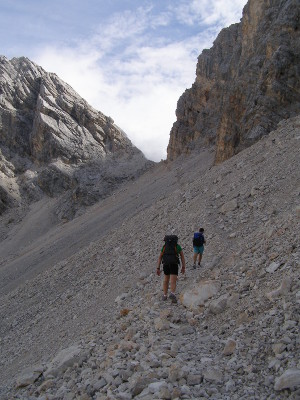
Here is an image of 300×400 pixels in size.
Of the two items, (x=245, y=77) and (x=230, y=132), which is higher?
(x=245, y=77)

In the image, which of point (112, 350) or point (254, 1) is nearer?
point (112, 350)

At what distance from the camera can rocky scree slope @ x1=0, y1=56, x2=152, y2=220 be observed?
63.3 meters

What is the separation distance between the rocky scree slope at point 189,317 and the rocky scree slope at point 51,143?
42.3m

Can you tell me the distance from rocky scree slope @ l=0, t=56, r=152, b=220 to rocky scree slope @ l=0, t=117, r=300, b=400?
42347 millimetres

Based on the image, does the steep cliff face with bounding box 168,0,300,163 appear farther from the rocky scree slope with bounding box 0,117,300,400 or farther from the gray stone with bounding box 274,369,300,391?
the gray stone with bounding box 274,369,300,391

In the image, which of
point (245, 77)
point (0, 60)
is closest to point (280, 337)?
point (245, 77)

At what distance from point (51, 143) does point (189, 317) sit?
63239mm

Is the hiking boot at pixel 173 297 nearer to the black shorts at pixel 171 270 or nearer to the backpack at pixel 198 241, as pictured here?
the black shorts at pixel 171 270

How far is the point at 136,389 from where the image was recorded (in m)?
5.44

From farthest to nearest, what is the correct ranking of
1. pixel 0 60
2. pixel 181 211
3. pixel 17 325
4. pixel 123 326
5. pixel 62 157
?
pixel 0 60, pixel 62 157, pixel 181 211, pixel 17 325, pixel 123 326

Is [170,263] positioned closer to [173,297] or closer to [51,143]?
[173,297]

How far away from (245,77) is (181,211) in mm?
15471

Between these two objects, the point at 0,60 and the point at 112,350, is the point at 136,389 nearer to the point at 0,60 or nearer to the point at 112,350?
the point at 112,350

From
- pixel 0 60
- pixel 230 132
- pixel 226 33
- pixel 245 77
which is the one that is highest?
pixel 0 60
